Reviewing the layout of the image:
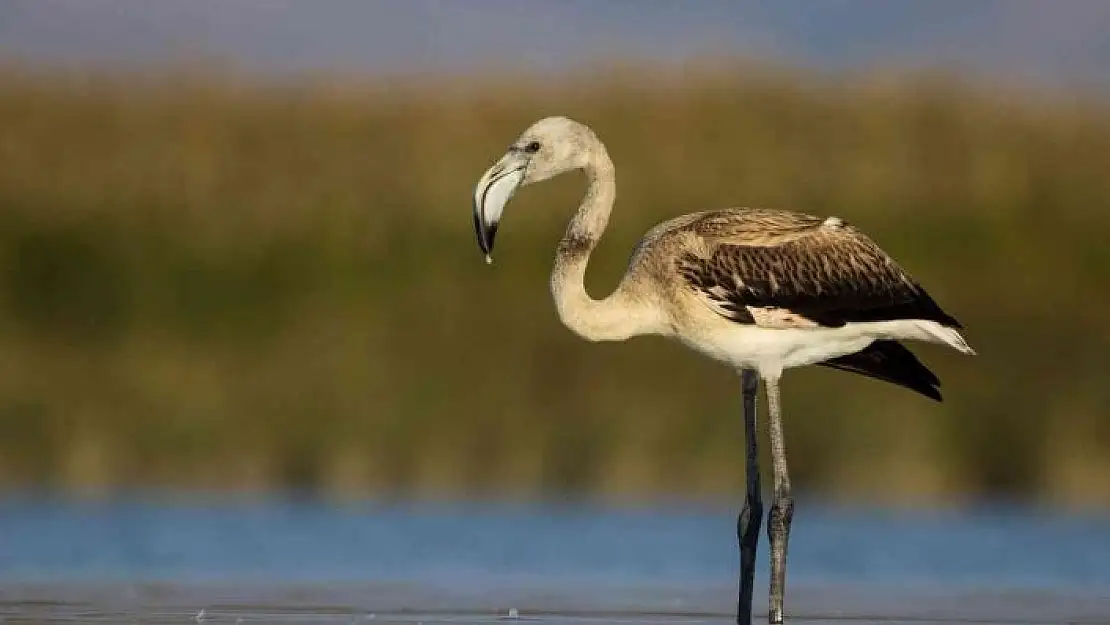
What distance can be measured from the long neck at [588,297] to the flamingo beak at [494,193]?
306 mm

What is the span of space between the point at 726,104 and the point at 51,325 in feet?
22.0

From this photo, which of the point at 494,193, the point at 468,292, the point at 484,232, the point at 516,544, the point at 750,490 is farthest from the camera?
the point at 468,292

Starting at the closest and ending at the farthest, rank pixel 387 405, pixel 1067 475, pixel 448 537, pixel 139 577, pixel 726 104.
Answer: pixel 139 577
pixel 448 537
pixel 1067 475
pixel 387 405
pixel 726 104

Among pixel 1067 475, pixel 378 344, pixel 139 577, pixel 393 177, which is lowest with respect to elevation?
pixel 139 577

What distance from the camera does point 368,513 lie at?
15.5m

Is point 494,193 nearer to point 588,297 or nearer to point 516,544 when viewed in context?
point 588,297

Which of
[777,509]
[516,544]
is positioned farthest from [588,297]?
[516,544]

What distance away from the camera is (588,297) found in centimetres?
1170

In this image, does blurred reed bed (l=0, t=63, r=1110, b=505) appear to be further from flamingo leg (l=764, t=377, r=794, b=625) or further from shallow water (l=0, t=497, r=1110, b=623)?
flamingo leg (l=764, t=377, r=794, b=625)

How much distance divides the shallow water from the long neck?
125 cm

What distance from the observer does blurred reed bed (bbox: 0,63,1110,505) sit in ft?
55.4

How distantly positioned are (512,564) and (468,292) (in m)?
6.90

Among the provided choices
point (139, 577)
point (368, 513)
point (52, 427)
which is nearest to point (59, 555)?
point (139, 577)

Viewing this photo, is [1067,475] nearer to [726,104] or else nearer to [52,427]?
[52,427]
